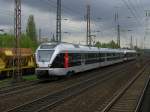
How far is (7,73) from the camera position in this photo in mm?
35812

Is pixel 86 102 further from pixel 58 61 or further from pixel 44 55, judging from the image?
pixel 44 55

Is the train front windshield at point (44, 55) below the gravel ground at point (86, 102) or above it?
above

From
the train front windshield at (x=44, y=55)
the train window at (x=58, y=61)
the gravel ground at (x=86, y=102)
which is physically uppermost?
the train front windshield at (x=44, y=55)

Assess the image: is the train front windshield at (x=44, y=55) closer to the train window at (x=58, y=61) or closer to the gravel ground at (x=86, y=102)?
the train window at (x=58, y=61)

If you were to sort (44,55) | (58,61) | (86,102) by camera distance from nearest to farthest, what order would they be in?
(86,102)
(44,55)
(58,61)

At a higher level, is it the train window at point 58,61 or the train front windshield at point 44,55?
the train front windshield at point 44,55

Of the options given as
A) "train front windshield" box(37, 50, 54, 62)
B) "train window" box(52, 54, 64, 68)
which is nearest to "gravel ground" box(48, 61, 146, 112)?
"train window" box(52, 54, 64, 68)

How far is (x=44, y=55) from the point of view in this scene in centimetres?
2908

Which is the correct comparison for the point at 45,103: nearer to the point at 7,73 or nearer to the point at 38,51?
the point at 38,51

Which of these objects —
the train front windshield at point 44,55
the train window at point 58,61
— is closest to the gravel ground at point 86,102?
the train window at point 58,61

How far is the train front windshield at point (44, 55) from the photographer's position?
28.8 meters

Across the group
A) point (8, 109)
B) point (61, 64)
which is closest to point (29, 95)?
point (8, 109)

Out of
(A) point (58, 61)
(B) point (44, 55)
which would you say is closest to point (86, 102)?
(A) point (58, 61)

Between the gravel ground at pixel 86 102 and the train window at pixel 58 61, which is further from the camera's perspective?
the train window at pixel 58 61
